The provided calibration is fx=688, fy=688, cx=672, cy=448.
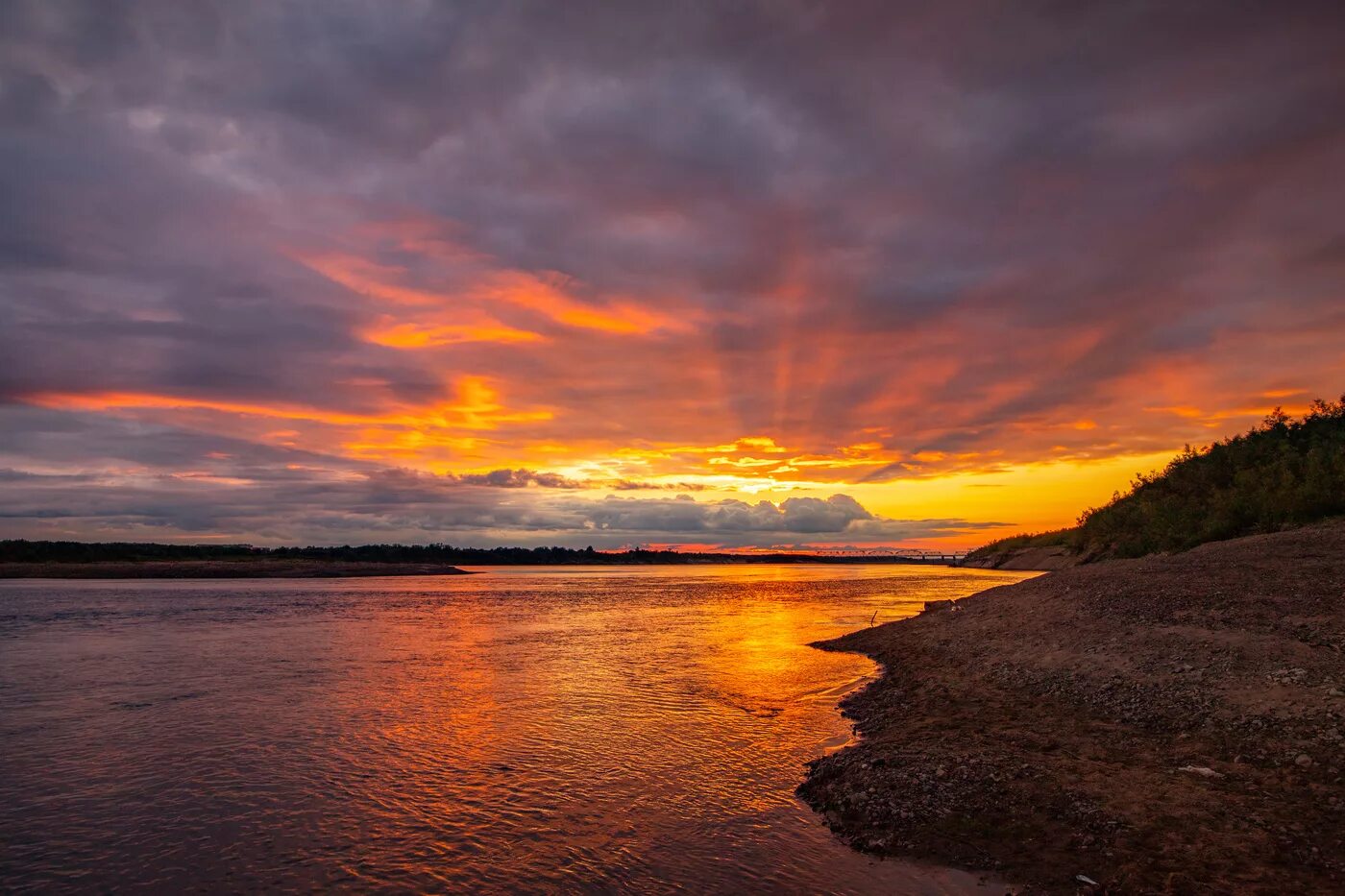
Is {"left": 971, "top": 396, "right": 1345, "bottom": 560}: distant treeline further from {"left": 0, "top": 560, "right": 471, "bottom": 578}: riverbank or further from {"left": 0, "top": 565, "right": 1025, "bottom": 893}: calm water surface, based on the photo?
{"left": 0, "top": 560, "right": 471, "bottom": 578}: riverbank

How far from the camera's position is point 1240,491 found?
45344mm

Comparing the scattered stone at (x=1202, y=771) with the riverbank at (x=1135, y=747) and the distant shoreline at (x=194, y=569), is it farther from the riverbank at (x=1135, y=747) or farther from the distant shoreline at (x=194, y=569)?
the distant shoreline at (x=194, y=569)

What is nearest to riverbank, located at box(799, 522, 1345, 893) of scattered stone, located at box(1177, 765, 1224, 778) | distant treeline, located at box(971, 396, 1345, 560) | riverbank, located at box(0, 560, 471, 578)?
scattered stone, located at box(1177, 765, 1224, 778)

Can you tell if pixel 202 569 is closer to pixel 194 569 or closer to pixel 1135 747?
pixel 194 569

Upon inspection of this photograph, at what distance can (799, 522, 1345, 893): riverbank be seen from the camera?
31.4ft

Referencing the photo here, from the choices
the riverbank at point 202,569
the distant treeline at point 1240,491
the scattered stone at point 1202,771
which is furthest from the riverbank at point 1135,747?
the riverbank at point 202,569

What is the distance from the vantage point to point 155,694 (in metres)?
24.4

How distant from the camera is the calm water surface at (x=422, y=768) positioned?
35.9ft

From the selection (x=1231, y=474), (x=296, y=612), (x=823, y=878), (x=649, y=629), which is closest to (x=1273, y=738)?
(x=823, y=878)

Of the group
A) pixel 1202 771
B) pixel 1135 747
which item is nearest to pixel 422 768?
pixel 1135 747

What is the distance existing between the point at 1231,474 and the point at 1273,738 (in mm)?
57796

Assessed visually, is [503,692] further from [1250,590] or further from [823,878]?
[1250,590]

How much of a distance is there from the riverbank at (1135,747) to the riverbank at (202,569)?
15823 centimetres

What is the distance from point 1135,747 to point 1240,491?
4286 centimetres
